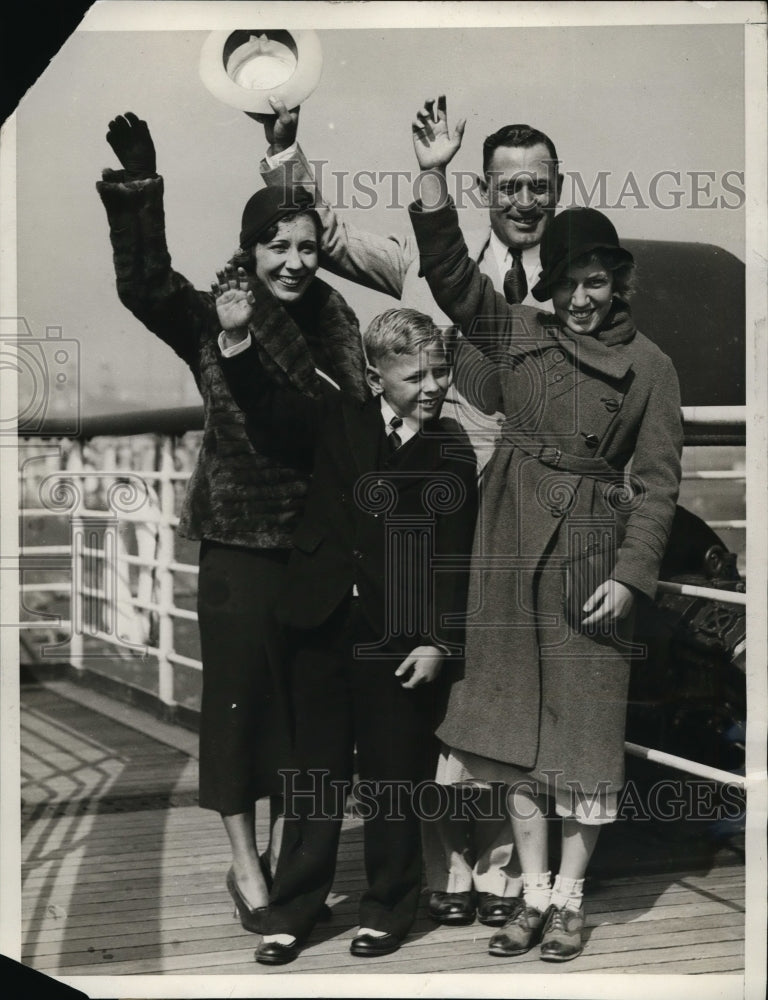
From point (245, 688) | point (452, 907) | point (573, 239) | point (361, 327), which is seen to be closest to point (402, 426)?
point (361, 327)

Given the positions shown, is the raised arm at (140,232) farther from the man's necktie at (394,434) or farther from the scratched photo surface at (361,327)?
the man's necktie at (394,434)

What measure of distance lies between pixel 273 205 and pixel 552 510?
1.00 meters

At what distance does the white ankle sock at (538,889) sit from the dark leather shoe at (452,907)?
165 mm

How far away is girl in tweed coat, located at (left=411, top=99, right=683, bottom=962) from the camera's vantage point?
118 inches

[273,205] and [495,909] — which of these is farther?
[495,909]

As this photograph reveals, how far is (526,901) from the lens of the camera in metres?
3.09

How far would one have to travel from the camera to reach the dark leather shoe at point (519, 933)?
305cm

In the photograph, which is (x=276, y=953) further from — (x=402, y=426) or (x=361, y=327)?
(x=361, y=327)

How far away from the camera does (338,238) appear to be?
304 centimetres

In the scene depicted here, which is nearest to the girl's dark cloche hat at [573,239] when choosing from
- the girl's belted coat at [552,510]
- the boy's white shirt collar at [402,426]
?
the girl's belted coat at [552,510]

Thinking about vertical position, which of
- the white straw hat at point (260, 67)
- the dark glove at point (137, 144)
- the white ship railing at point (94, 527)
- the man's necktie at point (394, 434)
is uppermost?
the white straw hat at point (260, 67)

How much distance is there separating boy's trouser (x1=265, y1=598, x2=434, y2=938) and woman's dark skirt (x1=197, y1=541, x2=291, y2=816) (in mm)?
53

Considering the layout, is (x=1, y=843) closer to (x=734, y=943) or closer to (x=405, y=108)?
(x=734, y=943)

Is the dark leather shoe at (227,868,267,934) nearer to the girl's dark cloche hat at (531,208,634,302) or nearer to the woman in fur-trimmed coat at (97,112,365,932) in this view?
the woman in fur-trimmed coat at (97,112,365,932)
